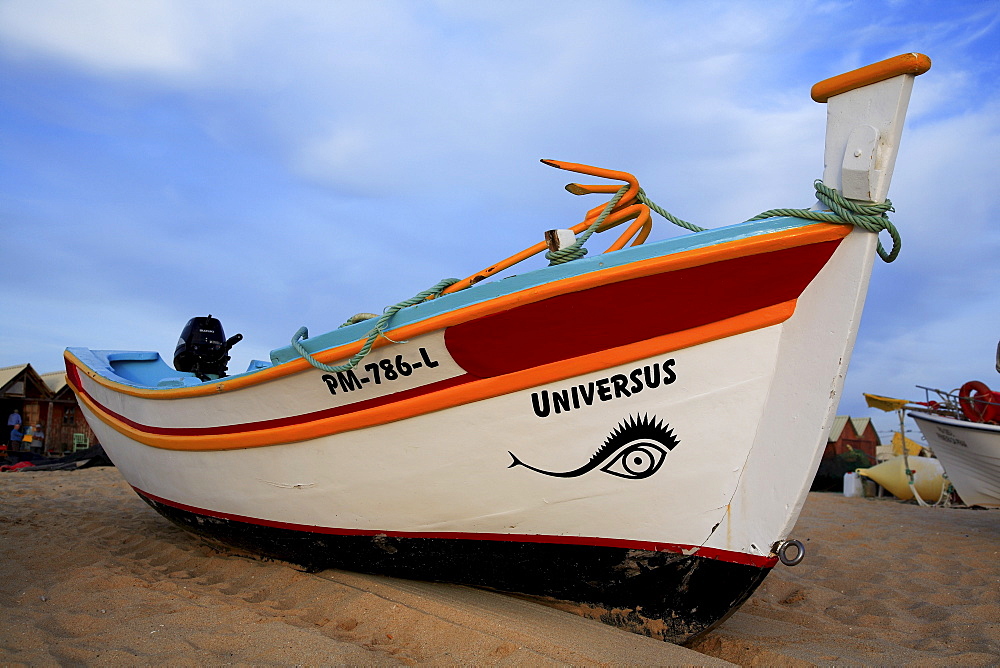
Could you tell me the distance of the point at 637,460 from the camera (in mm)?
2447

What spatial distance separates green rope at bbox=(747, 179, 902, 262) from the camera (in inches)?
84.9

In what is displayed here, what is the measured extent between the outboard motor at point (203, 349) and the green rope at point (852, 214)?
15.0ft

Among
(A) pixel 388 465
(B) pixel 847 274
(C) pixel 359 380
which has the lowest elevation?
(A) pixel 388 465

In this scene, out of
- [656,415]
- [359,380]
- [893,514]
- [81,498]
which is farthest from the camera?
[893,514]

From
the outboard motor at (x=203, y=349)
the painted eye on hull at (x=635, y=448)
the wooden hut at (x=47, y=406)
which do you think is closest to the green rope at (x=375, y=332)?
the painted eye on hull at (x=635, y=448)

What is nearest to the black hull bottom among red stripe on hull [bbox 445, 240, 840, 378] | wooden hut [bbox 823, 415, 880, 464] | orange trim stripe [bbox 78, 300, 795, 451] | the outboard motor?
orange trim stripe [bbox 78, 300, 795, 451]

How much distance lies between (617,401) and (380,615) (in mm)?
1407

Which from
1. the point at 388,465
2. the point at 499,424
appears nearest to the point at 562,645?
the point at 499,424

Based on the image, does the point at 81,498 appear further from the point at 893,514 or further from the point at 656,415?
the point at 893,514

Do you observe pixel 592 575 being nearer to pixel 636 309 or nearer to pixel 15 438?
pixel 636 309

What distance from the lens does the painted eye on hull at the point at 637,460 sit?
2422mm

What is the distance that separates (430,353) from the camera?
2.64 metres

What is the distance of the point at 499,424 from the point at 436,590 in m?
1.03

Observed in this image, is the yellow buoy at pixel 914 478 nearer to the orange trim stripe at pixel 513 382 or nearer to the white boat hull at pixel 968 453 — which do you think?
the white boat hull at pixel 968 453
